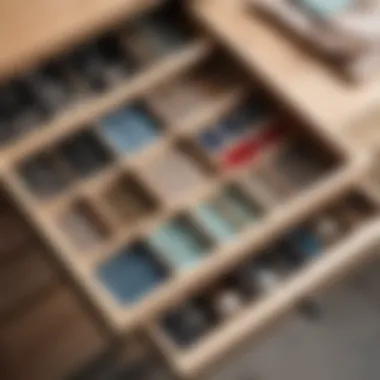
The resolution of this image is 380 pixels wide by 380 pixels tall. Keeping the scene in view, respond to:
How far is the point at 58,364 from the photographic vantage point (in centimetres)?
104

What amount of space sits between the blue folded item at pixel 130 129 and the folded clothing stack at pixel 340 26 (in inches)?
6.8

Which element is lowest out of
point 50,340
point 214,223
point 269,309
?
point 269,309

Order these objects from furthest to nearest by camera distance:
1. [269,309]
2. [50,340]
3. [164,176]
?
[50,340]
[164,176]
[269,309]

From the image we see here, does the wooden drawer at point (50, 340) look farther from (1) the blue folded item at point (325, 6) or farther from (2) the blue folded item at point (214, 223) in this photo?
(1) the blue folded item at point (325, 6)

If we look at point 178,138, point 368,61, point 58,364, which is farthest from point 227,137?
point 58,364

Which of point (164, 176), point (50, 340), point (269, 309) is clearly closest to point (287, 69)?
point (164, 176)

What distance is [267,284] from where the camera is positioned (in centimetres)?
75

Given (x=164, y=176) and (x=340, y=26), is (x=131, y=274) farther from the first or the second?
(x=340, y=26)

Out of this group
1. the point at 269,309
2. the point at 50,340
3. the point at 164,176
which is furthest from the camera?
the point at 50,340

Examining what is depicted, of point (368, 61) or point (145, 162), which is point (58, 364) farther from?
point (368, 61)

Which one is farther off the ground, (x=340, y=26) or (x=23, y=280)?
(x=23, y=280)

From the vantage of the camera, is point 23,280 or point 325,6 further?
point 23,280

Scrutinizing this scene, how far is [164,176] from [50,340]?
0.38 m

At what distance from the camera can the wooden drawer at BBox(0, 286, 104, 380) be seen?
104 centimetres
